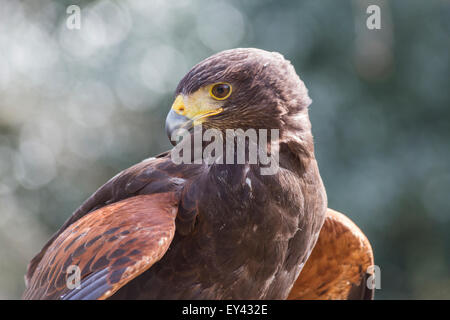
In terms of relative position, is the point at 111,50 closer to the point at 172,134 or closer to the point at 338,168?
the point at 338,168

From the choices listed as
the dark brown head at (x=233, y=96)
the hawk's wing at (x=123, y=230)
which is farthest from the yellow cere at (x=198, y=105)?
the hawk's wing at (x=123, y=230)

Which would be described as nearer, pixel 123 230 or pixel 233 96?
pixel 123 230

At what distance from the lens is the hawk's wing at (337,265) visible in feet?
12.6

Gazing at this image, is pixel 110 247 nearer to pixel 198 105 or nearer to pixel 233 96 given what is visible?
pixel 198 105

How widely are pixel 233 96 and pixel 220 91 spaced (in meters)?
0.07

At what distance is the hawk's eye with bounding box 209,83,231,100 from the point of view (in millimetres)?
2914

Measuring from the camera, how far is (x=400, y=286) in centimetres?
866

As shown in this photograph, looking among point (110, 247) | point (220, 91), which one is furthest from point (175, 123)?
point (110, 247)

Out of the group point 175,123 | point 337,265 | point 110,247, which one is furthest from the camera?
point 337,265

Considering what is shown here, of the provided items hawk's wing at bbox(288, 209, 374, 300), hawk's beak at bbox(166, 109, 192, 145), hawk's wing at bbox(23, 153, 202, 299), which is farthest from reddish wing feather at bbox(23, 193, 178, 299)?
hawk's wing at bbox(288, 209, 374, 300)

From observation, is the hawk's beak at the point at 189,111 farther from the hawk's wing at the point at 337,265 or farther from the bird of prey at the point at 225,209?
the hawk's wing at the point at 337,265

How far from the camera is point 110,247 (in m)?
2.73

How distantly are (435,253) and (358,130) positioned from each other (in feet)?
7.18
